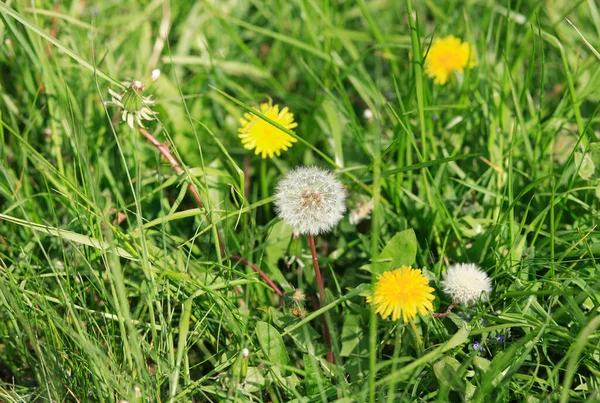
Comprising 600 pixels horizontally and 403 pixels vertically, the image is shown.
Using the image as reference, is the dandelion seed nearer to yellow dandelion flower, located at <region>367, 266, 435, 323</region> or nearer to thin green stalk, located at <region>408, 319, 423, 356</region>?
yellow dandelion flower, located at <region>367, 266, 435, 323</region>

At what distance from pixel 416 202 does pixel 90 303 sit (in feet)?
3.45

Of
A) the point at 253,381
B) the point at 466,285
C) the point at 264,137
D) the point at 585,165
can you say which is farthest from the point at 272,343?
the point at 585,165

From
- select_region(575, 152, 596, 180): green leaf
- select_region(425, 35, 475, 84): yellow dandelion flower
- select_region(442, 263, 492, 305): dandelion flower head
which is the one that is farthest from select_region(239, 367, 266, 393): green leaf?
select_region(425, 35, 475, 84): yellow dandelion flower

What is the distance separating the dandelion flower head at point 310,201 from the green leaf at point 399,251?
0.52 ft

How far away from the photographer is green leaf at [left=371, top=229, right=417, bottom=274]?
57.4 inches

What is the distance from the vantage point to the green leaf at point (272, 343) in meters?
1.41

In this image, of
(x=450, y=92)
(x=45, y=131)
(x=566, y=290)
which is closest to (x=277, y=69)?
(x=450, y=92)

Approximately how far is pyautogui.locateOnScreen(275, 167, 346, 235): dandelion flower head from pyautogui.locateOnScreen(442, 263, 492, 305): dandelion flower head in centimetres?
33

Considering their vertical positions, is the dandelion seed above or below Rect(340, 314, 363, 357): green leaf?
above

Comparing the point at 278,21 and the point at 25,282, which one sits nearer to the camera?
the point at 25,282

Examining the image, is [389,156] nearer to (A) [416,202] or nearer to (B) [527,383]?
(A) [416,202]

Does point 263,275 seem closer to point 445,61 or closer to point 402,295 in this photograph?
point 402,295

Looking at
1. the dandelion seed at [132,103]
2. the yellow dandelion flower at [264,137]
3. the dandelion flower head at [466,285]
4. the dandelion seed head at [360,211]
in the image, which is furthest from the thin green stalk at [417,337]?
the dandelion seed at [132,103]

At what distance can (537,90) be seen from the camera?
7.31 ft
